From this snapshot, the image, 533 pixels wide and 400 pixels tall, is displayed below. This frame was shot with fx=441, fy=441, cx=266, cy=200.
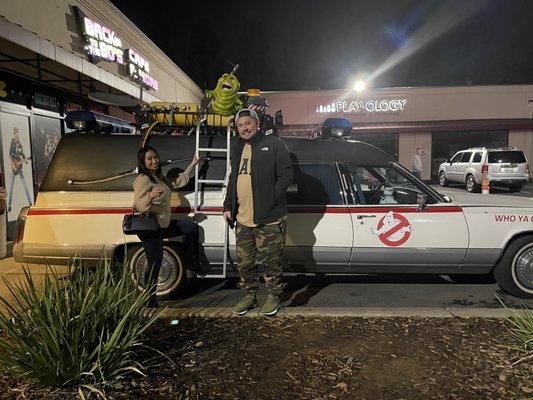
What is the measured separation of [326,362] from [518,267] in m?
2.94

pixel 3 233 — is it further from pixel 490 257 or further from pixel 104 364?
pixel 490 257

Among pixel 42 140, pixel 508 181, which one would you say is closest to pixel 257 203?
pixel 42 140

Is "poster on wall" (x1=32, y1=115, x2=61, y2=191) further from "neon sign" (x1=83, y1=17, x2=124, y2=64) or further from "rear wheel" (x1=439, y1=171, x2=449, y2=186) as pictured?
"rear wheel" (x1=439, y1=171, x2=449, y2=186)

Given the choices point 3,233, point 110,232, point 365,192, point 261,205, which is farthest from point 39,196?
point 365,192

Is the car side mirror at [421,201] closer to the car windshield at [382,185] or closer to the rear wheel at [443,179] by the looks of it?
the car windshield at [382,185]

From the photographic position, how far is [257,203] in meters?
4.01

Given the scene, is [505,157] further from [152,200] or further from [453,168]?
[152,200]

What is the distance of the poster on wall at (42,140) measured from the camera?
970 cm

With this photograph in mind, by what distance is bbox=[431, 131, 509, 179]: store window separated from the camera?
85.6ft

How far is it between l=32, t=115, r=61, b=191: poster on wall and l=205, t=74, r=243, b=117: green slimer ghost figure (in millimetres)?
5684

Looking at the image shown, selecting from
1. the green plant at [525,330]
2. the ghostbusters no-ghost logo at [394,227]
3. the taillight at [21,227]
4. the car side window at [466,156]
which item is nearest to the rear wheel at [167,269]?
the taillight at [21,227]

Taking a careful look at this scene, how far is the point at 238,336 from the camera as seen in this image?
363 cm

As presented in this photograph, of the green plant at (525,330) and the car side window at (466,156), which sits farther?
the car side window at (466,156)

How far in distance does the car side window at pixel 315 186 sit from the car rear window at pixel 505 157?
1487cm
